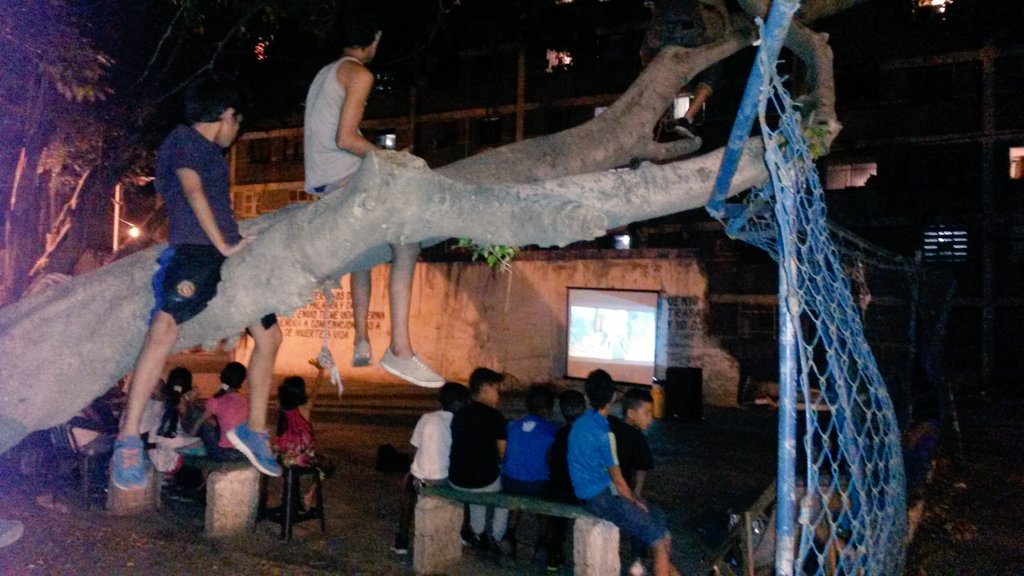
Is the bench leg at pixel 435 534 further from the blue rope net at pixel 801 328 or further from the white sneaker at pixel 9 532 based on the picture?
the white sneaker at pixel 9 532

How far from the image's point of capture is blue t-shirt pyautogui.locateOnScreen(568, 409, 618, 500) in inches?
213

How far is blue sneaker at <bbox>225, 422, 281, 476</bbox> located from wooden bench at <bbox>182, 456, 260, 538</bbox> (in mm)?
3594

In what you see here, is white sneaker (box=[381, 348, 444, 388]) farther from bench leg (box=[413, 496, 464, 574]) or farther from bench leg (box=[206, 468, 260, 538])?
bench leg (box=[206, 468, 260, 538])

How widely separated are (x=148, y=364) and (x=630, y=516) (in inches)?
137

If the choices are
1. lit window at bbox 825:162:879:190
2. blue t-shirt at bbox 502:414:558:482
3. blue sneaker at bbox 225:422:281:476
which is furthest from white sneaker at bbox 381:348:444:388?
lit window at bbox 825:162:879:190

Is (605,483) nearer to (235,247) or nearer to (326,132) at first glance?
(326,132)

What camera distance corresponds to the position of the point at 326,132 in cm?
343

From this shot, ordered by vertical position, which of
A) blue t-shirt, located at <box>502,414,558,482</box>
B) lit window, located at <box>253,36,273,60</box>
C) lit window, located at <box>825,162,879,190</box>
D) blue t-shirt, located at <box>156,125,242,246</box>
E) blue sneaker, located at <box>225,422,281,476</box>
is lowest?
blue t-shirt, located at <box>502,414,558,482</box>

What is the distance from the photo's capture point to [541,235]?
2.64 m

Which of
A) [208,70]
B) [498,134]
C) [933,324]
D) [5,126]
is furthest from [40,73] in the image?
[498,134]

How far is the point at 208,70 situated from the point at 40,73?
2.48 metres

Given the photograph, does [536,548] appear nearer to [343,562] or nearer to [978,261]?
[343,562]

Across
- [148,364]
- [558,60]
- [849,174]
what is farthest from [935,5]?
[148,364]

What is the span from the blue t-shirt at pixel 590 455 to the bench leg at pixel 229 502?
10.3 feet
